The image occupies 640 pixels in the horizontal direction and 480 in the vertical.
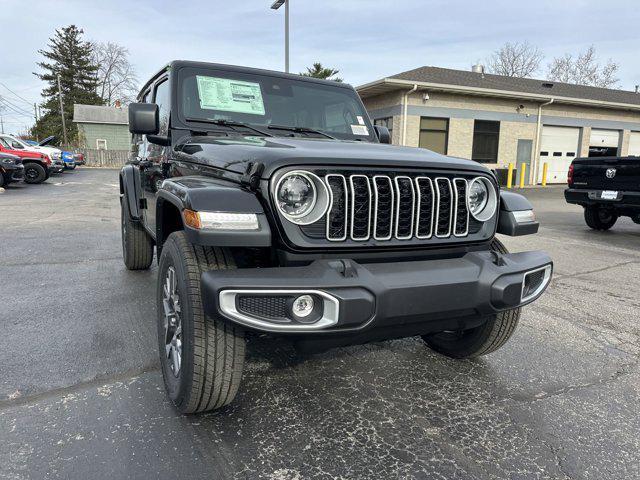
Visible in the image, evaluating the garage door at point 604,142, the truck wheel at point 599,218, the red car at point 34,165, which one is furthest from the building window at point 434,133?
the red car at point 34,165

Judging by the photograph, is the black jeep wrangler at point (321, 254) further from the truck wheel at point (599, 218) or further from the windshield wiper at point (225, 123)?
the truck wheel at point (599, 218)

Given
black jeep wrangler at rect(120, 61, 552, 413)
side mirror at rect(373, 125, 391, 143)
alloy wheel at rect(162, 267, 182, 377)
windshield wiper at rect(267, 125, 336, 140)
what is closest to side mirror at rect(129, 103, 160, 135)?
black jeep wrangler at rect(120, 61, 552, 413)

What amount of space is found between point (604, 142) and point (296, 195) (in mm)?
25954

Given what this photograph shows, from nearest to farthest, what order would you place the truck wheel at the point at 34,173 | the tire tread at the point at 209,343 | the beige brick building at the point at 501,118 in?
the tire tread at the point at 209,343 → the beige brick building at the point at 501,118 → the truck wheel at the point at 34,173

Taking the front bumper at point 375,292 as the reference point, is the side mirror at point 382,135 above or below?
above

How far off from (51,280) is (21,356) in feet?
7.05

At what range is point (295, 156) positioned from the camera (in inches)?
83.7

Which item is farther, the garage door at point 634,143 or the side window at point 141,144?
the garage door at point 634,143

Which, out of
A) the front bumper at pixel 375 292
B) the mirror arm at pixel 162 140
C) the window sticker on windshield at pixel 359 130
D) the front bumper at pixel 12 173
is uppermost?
the window sticker on windshield at pixel 359 130

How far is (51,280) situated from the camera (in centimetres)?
505

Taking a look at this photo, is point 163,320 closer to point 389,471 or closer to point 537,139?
point 389,471

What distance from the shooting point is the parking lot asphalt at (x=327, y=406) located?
2.10 meters

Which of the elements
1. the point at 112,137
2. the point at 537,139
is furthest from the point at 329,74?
the point at 112,137

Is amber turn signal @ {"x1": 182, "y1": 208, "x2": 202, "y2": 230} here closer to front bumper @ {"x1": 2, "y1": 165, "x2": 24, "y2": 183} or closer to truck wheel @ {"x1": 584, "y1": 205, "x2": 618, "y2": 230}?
truck wheel @ {"x1": 584, "y1": 205, "x2": 618, "y2": 230}
